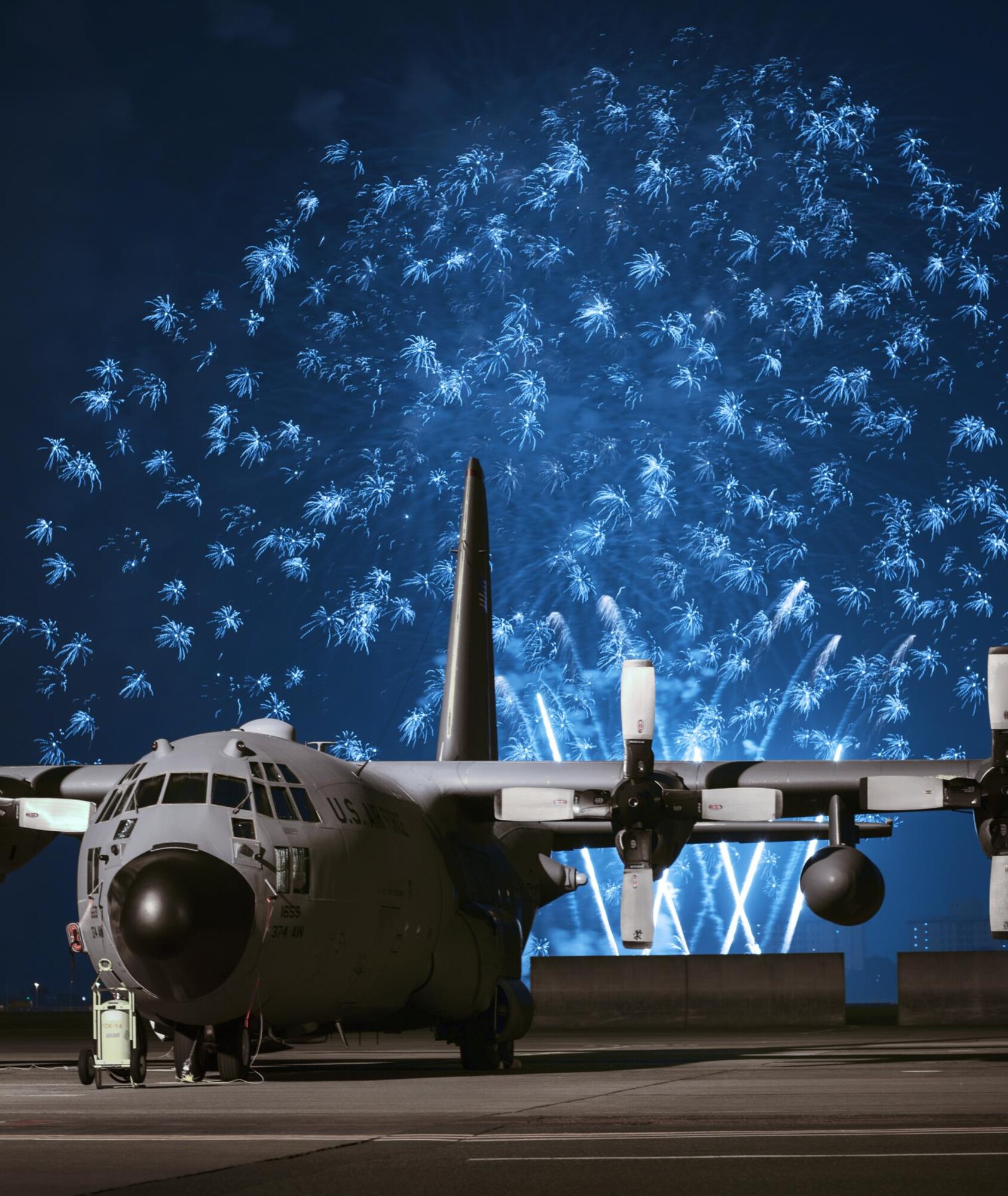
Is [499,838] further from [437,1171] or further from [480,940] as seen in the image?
[437,1171]

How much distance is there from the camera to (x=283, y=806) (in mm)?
15969

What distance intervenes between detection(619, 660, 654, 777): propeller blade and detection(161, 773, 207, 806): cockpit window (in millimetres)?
5387

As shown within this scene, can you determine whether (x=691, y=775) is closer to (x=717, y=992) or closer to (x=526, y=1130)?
(x=526, y=1130)

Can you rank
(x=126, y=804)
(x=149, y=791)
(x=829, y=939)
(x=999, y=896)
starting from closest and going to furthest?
(x=149, y=791)
(x=126, y=804)
(x=999, y=896)
(x=829, y=939)

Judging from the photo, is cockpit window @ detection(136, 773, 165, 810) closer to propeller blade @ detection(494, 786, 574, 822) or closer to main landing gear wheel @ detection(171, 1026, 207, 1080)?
main landing gear wheel @ detection(171, 1026, 207, 1080)

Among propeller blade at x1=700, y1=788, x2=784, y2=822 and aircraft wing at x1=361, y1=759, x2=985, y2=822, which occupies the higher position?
aircraft wing at x1=361, y1=759, x2=985, y2=822

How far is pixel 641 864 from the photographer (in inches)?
733

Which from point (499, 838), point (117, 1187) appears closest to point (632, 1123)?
point (117, 1187)

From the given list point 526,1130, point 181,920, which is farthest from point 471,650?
point 526,1130

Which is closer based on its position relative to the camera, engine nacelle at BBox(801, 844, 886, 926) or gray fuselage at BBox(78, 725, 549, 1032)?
gray fuselage at BBox(78, 725, 549, 1032)

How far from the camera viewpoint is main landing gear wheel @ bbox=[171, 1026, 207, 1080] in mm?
15555

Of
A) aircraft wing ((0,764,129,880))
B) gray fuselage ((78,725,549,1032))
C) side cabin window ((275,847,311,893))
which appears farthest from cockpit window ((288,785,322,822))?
aircraft wing ((0,764,129,880))

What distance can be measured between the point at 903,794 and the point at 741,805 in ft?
6.36

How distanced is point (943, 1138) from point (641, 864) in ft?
30.8
